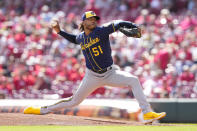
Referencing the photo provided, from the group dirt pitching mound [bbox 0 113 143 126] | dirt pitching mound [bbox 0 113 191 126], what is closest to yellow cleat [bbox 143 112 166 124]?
dirt pitching mound [bbox 0 113 191 126]

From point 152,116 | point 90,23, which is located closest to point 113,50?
point 90,23

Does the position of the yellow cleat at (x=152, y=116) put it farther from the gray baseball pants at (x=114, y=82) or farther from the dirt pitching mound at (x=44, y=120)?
the dirt pitching mound at (x=44, y=120)

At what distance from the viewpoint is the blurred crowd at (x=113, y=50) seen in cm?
1075

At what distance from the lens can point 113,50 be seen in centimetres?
1261

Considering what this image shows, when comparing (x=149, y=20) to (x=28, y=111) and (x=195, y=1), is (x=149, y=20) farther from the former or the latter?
(x=28, y=111)

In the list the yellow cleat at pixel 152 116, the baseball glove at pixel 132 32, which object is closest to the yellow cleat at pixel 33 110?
the yellow cleat at pixel 152 116

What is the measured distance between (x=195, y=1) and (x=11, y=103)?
7410mm

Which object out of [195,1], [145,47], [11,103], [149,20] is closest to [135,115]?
[11,103]

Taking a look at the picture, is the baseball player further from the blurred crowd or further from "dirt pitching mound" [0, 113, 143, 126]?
the blurred crowd

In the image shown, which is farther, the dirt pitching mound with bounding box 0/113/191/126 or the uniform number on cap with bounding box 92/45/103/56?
the dirt pitching mound with bounding box 0/113/191/126

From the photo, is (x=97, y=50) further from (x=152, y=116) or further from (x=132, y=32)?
(x=152, y=116)

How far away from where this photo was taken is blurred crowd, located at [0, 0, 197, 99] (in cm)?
1075

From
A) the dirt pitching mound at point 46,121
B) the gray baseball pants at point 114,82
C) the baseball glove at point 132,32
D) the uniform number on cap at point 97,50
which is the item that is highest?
the baseball glove at point 132,32

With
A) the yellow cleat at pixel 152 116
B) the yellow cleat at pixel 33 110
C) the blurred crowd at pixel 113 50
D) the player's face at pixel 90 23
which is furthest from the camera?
the blurred crowd at pixel 113 50
